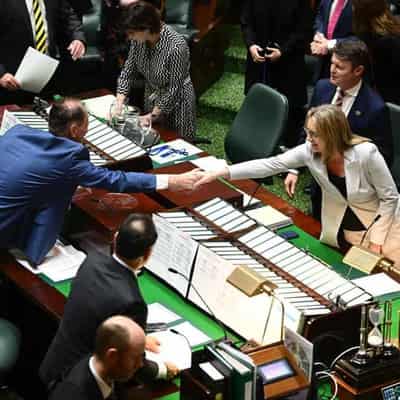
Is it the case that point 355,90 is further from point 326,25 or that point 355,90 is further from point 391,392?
point 391,392

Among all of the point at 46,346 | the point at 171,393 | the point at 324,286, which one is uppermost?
the point at 324,286

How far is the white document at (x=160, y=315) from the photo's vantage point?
169 inches

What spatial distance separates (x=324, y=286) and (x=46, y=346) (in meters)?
1.56

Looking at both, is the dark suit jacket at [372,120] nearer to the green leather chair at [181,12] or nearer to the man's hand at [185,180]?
the man's hand at [185,180]

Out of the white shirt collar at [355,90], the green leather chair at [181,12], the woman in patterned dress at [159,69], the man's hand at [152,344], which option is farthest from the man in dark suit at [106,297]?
the green leather chair at [181,12]

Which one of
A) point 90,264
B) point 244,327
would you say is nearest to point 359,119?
point 244,327

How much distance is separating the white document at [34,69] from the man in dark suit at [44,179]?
1.37 metres

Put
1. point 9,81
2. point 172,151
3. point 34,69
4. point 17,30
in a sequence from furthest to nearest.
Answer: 1. point 17,30
2. point 9,81
3. point 34,69
4. point 172,151

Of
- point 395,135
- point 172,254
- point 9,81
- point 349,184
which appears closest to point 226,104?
point 9,81

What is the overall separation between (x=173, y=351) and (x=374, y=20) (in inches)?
111

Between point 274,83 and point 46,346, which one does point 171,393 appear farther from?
point 274,83

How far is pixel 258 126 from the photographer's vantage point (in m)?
6.23

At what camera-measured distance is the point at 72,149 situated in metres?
4.77

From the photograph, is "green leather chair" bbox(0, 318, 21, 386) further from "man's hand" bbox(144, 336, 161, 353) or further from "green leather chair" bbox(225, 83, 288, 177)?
"green leather chair" bbox(225, 83, 288, 177)
